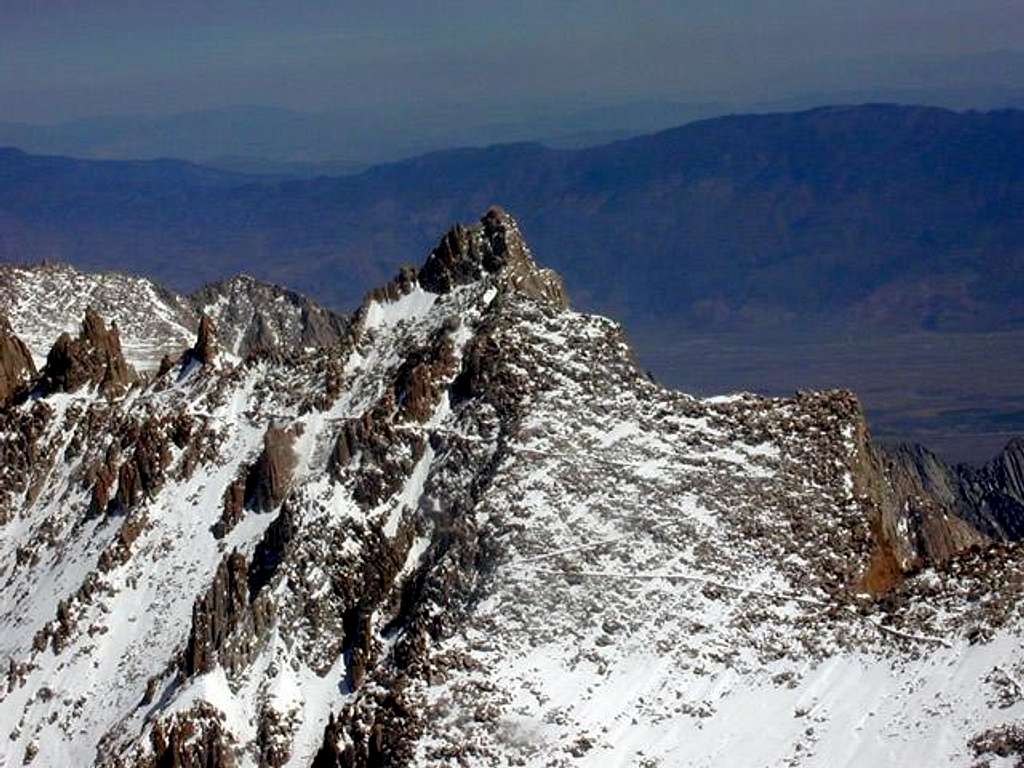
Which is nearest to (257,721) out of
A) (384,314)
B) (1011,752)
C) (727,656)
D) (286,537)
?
(286,537)

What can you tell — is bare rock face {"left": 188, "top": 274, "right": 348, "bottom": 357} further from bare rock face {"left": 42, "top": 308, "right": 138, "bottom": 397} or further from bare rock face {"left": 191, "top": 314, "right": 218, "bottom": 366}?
bare rock face {"left": 191, "top": 314, "right": 218, "bottom": 366}

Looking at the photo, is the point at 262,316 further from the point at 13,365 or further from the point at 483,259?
the point at 483,259

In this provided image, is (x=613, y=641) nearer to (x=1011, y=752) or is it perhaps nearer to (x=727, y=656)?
(x=727, y=656)

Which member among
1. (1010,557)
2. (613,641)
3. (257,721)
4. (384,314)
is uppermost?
(384,314)

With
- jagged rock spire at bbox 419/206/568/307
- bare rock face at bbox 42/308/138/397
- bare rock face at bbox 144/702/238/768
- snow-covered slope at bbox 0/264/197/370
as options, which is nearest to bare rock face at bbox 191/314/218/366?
bare rock face at bbox 42/308/138/397

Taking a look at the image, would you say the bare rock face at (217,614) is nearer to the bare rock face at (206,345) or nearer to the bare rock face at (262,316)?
the bare rock face at (206,345)

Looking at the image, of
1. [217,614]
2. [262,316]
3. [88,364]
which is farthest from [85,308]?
[217,614]

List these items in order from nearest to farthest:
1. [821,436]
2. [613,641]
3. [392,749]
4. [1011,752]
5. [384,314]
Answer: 1. [1011,752]
2. [392,749]
3. [613,641]
4. [821,436]
5. [384,314]
